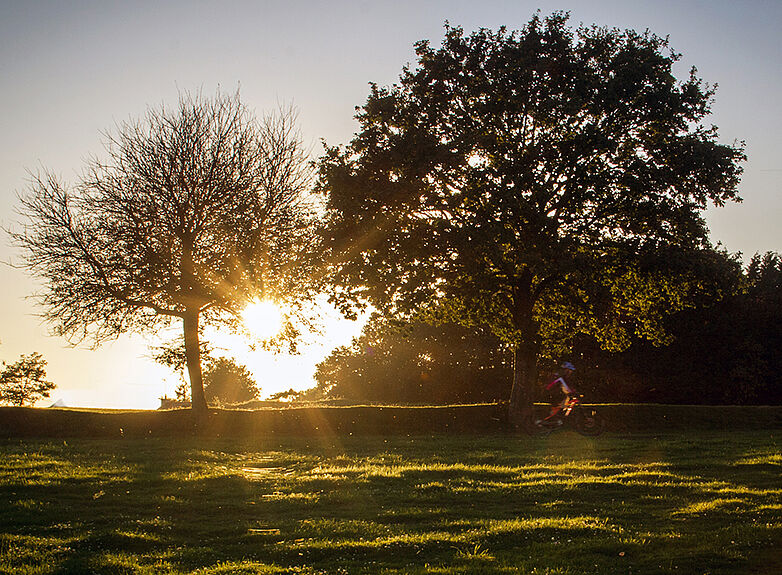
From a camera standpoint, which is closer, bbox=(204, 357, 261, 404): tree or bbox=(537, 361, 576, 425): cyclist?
bbox=(537, 361, 576, 425): cyclist

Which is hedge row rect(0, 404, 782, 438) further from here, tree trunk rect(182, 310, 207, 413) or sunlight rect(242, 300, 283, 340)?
sunlight rect(242, 300, 283, 340)

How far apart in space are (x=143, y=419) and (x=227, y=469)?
1562 centimetres

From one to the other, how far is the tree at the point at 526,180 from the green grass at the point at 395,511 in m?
9.71

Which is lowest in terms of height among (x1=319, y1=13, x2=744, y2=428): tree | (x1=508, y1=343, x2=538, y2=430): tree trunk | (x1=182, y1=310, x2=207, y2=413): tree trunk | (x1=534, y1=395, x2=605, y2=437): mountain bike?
(x1=534, y1=395, x2=605, y2=437): mountain bike

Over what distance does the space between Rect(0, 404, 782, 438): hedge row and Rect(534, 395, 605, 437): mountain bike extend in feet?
11.2

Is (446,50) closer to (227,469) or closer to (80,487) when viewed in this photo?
(227,469)

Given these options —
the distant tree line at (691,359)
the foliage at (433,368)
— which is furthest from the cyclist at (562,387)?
the foliage at (433,368)

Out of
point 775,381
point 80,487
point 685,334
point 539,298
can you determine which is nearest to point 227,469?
point 80,487

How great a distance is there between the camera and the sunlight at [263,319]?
129 ft

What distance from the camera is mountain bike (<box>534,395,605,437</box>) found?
33188 millimetres

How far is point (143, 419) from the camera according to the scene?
36625 mm

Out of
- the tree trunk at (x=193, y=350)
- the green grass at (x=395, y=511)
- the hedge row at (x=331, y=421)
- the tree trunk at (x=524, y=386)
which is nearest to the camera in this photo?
the green grass at (x=395, y=511)

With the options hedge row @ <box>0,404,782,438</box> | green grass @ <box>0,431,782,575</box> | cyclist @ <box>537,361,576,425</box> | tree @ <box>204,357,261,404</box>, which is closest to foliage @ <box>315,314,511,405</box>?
hedge row @ <box>0,404,782,438</box>

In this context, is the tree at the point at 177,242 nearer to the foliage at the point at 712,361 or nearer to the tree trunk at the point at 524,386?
the tree trunk at the point at 524,386
